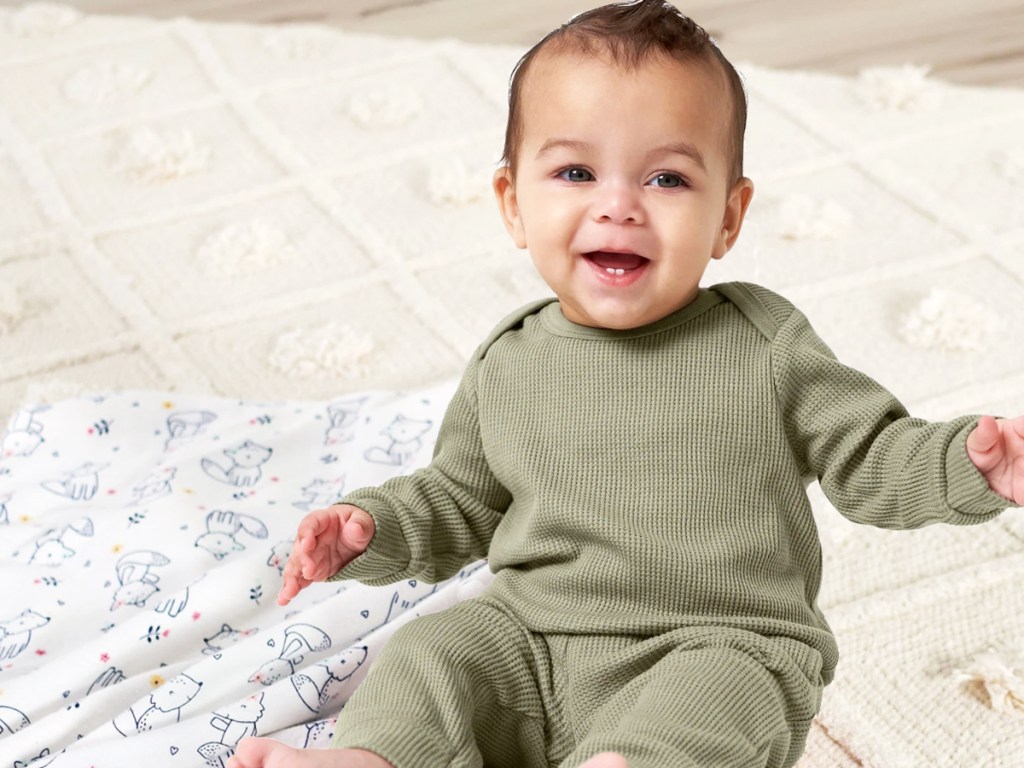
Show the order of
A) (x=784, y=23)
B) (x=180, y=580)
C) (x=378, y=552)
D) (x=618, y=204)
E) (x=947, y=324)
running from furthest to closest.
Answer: (x=784, y=23), (x=947, y=324), (x=180, y=580), (x=378, y=552), (x=618, y=204)

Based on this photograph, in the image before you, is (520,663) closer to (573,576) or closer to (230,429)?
(573,576)

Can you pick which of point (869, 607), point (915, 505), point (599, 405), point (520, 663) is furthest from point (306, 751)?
point (869, 607)

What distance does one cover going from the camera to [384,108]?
88.5 inches

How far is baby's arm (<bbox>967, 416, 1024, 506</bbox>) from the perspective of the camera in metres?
0.84

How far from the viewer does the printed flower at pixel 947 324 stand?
1653 mm

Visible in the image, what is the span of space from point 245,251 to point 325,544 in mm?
1004

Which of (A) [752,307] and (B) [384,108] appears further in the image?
(B) [384,108]

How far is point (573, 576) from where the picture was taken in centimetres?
96

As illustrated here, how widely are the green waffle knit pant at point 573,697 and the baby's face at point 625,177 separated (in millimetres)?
226

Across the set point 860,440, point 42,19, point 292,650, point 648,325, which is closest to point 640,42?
Result: point 648,325

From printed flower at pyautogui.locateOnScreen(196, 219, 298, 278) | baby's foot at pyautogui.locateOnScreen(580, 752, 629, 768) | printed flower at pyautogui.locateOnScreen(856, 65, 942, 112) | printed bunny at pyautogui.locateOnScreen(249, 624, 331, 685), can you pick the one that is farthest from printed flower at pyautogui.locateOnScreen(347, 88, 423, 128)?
baby's foot at pyautogui.locateOnScreen(580, 752, 629, 768)

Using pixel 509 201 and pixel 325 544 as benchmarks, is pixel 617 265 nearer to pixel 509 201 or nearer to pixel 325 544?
pixel 509 201

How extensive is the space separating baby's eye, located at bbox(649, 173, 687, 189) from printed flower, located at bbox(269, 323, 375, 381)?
830 mm

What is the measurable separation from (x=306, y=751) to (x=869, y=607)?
64 cm
